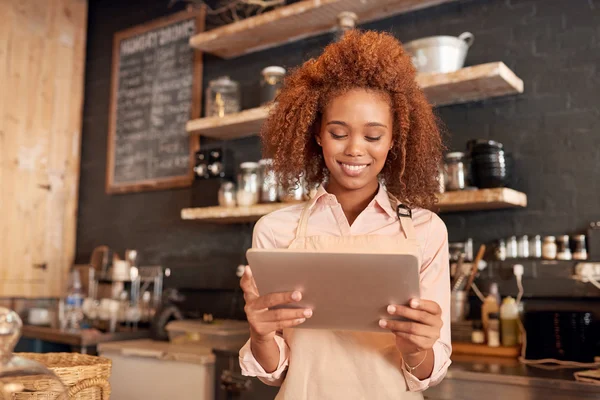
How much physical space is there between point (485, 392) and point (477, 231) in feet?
2.80

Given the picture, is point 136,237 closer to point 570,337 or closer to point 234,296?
point 234,296

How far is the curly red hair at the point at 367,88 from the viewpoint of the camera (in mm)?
1369

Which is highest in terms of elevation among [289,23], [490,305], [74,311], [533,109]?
[289,23]

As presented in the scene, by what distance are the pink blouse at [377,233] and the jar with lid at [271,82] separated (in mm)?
1800

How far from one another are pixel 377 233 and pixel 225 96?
223 cm

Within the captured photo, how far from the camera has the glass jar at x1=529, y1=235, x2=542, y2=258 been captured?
2506 mm

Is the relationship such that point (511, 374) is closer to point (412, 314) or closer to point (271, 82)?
point (412, 314)

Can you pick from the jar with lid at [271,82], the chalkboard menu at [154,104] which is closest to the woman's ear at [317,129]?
the jar with lid at [271,82]

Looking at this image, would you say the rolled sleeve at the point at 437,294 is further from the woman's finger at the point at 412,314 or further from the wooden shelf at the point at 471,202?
the wooden shelf at the point at 471,202

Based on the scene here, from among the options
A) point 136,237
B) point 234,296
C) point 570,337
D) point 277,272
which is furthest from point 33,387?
point 136,237

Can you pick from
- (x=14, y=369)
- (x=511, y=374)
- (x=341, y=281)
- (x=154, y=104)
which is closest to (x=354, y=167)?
(x=341, y=281)

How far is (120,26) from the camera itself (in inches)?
172

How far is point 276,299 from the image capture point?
116cm

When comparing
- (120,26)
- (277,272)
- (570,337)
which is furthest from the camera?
(120,26)
